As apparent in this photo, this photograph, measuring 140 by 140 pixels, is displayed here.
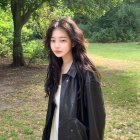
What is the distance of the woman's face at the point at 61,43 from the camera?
2.90m

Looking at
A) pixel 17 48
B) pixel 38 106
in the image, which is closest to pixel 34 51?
pixel 17 48

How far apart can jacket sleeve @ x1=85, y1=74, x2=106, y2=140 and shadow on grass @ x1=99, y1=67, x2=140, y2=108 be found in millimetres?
6782

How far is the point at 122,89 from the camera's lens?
12.3 meters

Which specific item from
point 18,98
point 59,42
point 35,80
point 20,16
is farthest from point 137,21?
point 59,42

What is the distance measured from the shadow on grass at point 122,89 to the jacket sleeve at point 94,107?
6.78 metres

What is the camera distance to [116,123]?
7.86 meters

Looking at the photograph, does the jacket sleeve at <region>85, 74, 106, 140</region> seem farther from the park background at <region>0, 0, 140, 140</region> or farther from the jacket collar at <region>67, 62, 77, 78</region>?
the park background at <region>0, 0, 140, 140</region>

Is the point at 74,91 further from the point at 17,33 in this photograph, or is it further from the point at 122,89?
the point at 17,33

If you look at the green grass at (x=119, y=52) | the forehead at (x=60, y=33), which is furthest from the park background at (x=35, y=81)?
the green grass at (x=119, y=52)

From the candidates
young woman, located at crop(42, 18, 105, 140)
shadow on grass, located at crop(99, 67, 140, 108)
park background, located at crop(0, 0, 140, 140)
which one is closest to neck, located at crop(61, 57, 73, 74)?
young woman, located at crop(42, 18, 105, 140)

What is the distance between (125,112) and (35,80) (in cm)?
609

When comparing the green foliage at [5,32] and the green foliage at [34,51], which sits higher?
the green foliage at [5,32]

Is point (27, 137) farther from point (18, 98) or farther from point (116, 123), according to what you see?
point (18, 98)

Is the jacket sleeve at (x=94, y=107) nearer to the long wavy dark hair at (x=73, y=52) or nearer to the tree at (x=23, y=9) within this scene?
the long wavy dark hair at (x=73, y=52)
